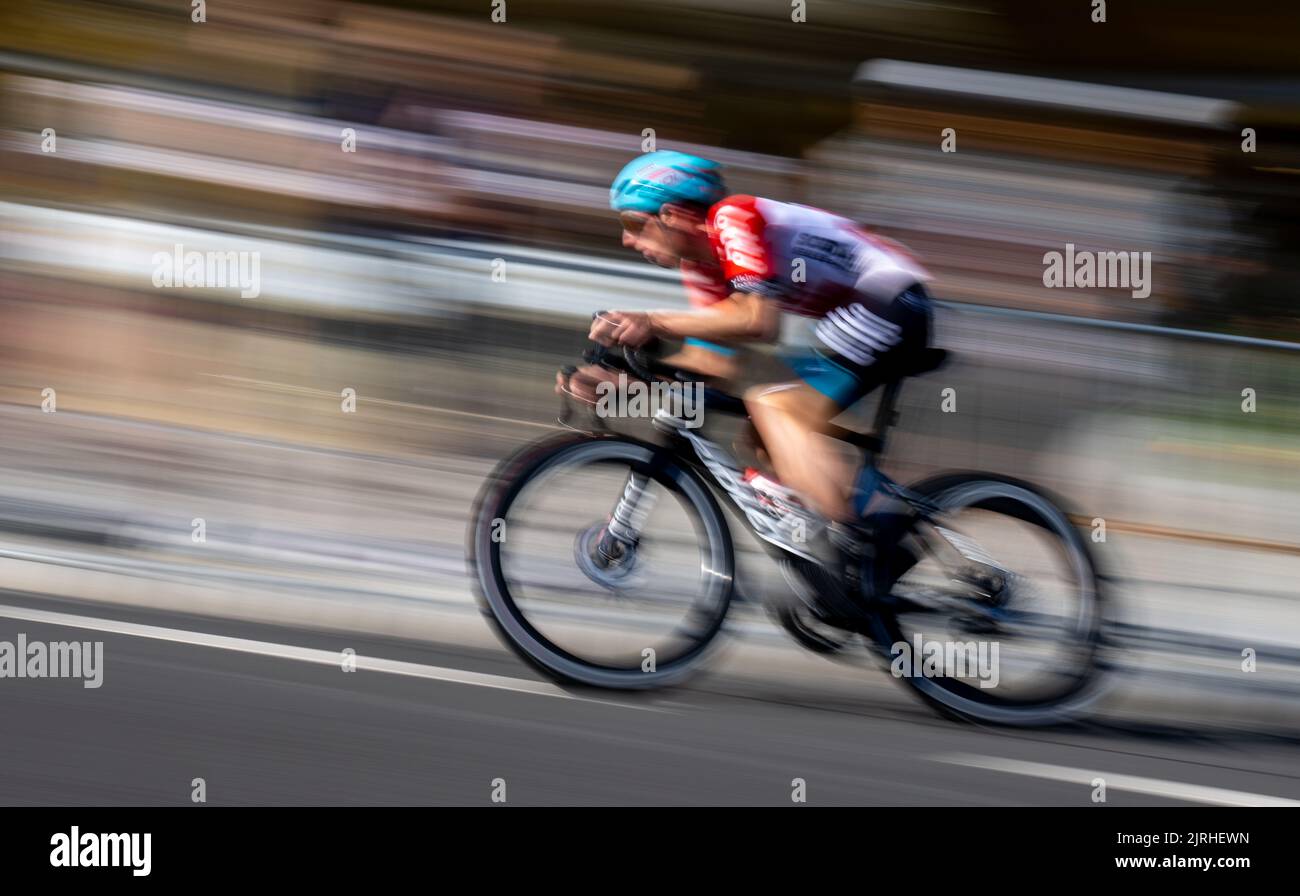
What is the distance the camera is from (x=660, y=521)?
14.4 ft

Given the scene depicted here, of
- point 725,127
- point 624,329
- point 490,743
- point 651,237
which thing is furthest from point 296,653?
point 725,127

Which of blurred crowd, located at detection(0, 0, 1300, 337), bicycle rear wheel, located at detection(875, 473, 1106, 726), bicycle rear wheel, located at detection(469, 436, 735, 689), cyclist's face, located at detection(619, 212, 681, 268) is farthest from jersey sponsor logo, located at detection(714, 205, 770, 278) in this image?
blurred crowd, located at detection(0, 0, 1300, 337)

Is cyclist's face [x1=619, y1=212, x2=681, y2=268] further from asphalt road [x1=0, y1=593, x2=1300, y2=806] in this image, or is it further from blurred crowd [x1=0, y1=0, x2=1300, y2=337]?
blurred crowd [x1=0, y1=0, x2=1300, y2=337]

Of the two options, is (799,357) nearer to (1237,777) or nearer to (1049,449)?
(1237,777)

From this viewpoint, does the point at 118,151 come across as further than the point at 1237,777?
Yes

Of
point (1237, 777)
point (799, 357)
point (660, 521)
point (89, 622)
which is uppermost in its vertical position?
point (799, 357)

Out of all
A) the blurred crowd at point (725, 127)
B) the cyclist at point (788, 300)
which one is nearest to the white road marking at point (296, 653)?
the cyclist at point (788, 300)

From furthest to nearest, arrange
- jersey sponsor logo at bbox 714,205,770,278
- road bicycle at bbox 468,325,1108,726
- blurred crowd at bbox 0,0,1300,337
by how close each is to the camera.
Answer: blurred crowd at bbox 0,0,1300,337 < road bicycle at bbox 468,325,1108,726 < jersey sponsor logo at bbox 714,205,770,278

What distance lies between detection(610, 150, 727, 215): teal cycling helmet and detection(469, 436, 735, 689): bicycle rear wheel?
0.77 m

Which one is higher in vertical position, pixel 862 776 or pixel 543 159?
pixel 543 159

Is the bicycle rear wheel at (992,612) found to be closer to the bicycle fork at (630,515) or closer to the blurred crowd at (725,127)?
the bicycle fork at (630,515)

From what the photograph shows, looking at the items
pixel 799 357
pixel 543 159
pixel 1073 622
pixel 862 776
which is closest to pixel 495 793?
pixel 862 776

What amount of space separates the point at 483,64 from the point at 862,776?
7739 mm

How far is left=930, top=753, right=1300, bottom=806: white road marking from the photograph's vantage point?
152 inches
